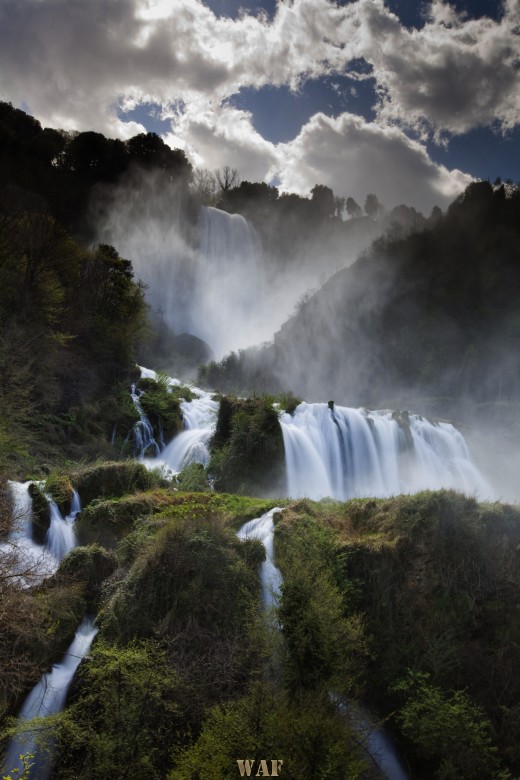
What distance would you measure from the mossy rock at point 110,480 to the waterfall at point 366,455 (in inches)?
303

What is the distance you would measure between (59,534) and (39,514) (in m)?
0.80

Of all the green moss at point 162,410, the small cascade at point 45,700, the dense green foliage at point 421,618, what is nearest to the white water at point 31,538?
the small cascade at point 45,700

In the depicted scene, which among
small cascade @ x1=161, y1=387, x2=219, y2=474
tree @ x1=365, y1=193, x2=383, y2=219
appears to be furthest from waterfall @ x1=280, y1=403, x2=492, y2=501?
tree @ x1=365, y1=193, x2=383, y2=219

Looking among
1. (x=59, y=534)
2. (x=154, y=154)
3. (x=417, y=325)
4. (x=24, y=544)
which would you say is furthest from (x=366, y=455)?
(x=154, y=154)

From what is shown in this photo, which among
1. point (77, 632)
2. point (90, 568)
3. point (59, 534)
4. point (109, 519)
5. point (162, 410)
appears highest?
point (162, 410)

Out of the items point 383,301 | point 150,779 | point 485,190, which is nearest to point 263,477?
point 150,779

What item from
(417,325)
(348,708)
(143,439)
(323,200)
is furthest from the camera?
(323,200)

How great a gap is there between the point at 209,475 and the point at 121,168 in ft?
170

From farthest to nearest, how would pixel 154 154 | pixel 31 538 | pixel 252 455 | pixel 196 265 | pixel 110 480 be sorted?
pixel 196 265 → pixel 154 154 → pixel 252 455 → pixel 110 480 → pixel 31 538

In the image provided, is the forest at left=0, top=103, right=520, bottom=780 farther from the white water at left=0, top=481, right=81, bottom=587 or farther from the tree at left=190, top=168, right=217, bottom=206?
the tree at left=190, top=168, right=217, bottom=206

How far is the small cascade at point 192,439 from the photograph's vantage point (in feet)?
73.2

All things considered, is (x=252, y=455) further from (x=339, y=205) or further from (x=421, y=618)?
(x=339, y=205)

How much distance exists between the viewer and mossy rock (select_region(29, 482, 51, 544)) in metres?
12.1

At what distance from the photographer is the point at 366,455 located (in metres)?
23.7
